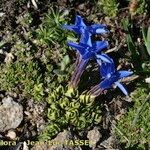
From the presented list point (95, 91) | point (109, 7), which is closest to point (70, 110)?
point (95, 91)

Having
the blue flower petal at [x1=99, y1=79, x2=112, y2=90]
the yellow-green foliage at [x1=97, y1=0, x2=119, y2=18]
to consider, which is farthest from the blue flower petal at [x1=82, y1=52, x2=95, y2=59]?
the yellow-green foliage at [x1=97, y1=0, x2=119, y2=18]

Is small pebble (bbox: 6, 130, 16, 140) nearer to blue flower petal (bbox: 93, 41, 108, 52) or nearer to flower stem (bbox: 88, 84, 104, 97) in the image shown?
flower stem (bbox: 88, 84, 104, 97)

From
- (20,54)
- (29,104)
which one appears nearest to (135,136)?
(29,104)

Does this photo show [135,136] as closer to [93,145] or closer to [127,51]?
[93,145]

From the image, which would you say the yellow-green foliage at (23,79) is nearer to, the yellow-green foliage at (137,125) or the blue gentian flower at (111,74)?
the blue gentian flower at (111,74)

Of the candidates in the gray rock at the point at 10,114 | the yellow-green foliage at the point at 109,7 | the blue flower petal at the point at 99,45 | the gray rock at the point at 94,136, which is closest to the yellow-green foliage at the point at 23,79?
the gray rock at the point at 10,114
